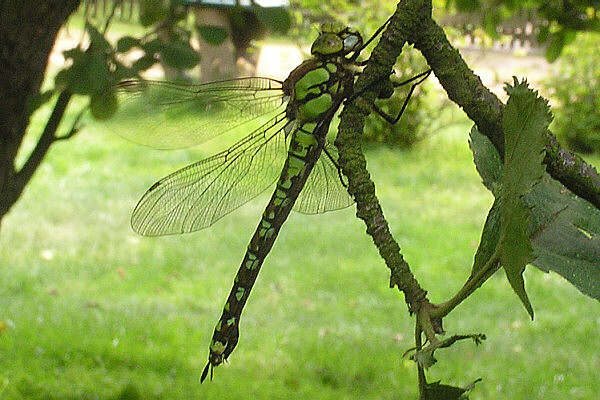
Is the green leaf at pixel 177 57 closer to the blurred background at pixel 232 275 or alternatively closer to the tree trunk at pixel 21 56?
the blurred background at pixel 232 275

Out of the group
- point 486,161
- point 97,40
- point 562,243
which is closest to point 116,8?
point 97,40

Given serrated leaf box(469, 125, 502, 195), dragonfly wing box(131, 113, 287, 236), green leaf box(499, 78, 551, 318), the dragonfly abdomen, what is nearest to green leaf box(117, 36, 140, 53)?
dragonfly wing box(131, 113, 287, 236)

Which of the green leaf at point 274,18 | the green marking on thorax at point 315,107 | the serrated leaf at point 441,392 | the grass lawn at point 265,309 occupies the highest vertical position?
the green leaf at point 274,18

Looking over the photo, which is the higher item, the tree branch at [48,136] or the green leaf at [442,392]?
the green leaf at [442,392]

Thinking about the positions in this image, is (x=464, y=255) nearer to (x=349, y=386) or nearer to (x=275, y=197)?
(x=349, y=386)

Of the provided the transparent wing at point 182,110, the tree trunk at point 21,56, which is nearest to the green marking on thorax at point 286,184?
the transparent wing at point 182,110

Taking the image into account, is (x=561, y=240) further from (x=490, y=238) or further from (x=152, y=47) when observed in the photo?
(x=152, y=47)
